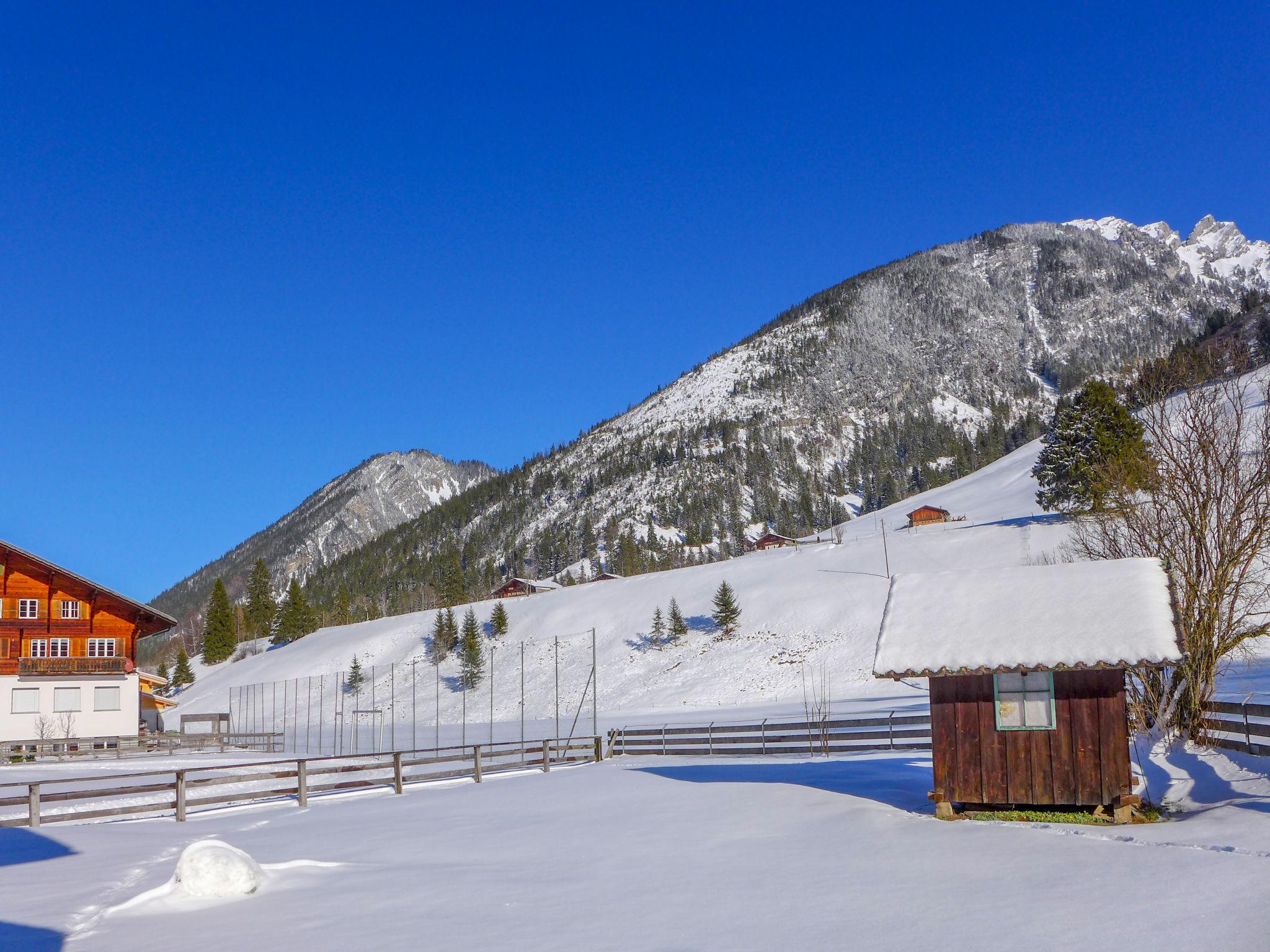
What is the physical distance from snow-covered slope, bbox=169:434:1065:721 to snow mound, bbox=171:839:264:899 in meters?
45.0

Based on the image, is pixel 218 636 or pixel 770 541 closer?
pixel 218 636

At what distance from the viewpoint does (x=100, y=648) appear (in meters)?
49.5

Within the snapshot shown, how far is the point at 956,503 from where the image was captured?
114 meters

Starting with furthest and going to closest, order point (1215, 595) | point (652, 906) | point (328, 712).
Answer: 1. point (328, 712)
2. point (1215, 595)
3. point (652, 906)

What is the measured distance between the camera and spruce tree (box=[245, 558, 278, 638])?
131125 millimetres

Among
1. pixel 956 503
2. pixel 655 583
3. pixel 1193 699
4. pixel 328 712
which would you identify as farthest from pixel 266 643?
pixel 1193 699

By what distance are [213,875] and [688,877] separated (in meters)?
5.27

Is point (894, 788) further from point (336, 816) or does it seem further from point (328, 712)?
point (328, 712)

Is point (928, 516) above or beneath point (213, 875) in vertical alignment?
above

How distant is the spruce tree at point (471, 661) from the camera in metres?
68.7

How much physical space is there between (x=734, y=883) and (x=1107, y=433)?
58.6 metres

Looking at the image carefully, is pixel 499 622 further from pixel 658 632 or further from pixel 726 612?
pixel 726 612

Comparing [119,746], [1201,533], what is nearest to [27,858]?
[1201,533]

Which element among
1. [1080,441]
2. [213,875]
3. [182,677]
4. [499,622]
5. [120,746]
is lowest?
[182,677]
